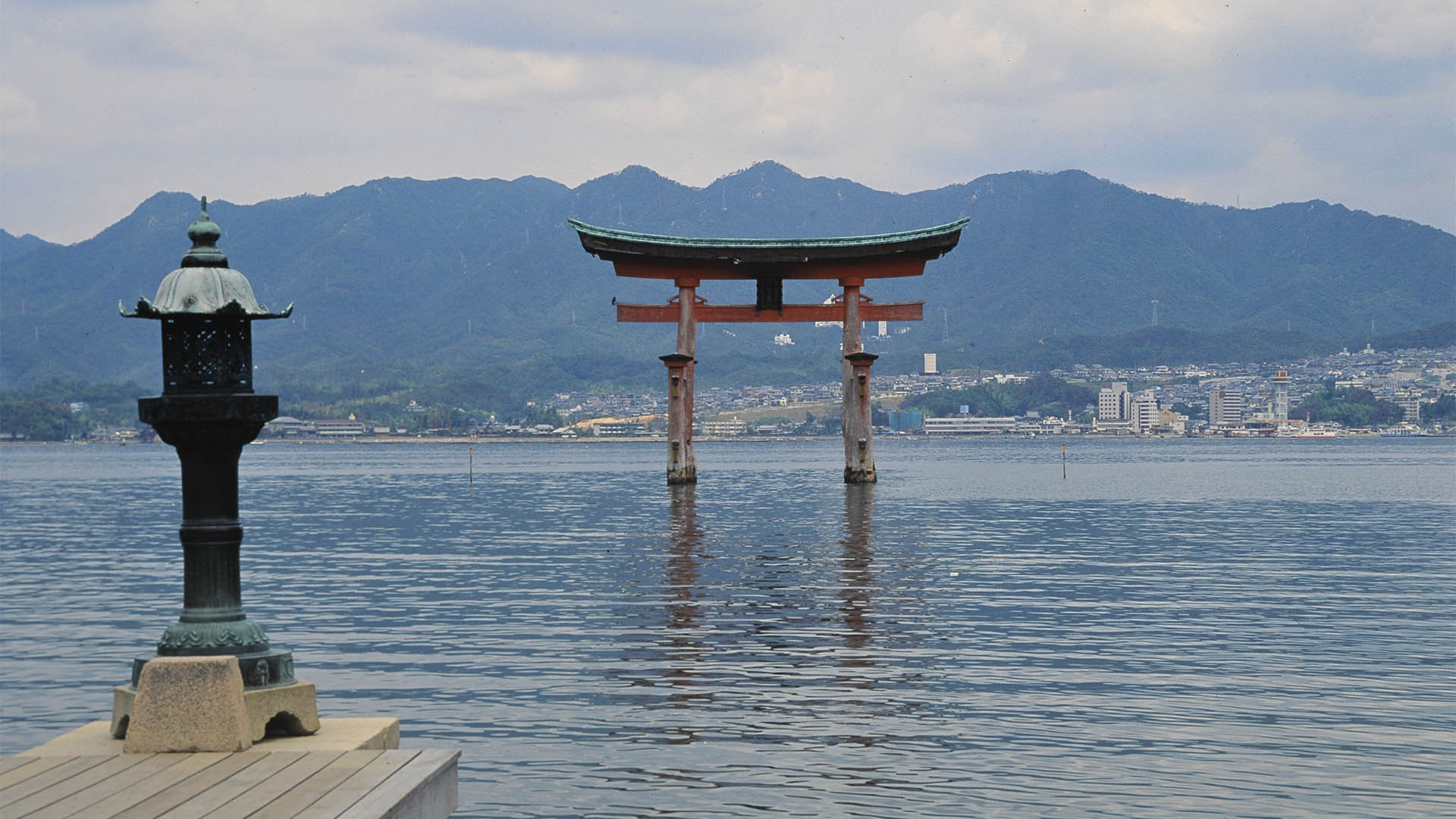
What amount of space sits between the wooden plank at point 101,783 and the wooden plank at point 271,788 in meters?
0.64

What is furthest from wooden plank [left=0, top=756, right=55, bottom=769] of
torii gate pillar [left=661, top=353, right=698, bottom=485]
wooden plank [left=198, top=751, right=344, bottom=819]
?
torii gate pillar [left=661, top=353, right=698, bottom=485]

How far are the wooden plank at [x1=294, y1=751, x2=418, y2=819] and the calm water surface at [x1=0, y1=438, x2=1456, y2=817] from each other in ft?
5.41

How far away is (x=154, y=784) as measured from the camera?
25.9 feet

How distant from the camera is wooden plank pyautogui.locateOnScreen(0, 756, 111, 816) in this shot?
759 cm

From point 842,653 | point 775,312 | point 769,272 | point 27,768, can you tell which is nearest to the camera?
point 27,768

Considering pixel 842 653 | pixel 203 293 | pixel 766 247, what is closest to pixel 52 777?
pixel 203 293

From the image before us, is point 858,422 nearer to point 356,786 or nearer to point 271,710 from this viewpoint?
point 271,710

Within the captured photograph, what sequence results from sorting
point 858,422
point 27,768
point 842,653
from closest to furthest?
point 27,768 → point 842,653 → point 858,422

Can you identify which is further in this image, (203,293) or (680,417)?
(680,417)

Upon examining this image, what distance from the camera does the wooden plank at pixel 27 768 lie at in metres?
7.86

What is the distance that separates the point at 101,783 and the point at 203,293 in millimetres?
3136

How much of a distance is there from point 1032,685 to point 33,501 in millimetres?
57181

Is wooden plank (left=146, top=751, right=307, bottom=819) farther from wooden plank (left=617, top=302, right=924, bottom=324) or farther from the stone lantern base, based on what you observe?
wooden plank (left=617, top=302, right=924, bottom=324)

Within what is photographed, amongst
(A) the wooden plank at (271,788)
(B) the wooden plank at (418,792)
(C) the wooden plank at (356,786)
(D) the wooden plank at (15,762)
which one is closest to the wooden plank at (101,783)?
(D) the wooden plank at (15,762)
